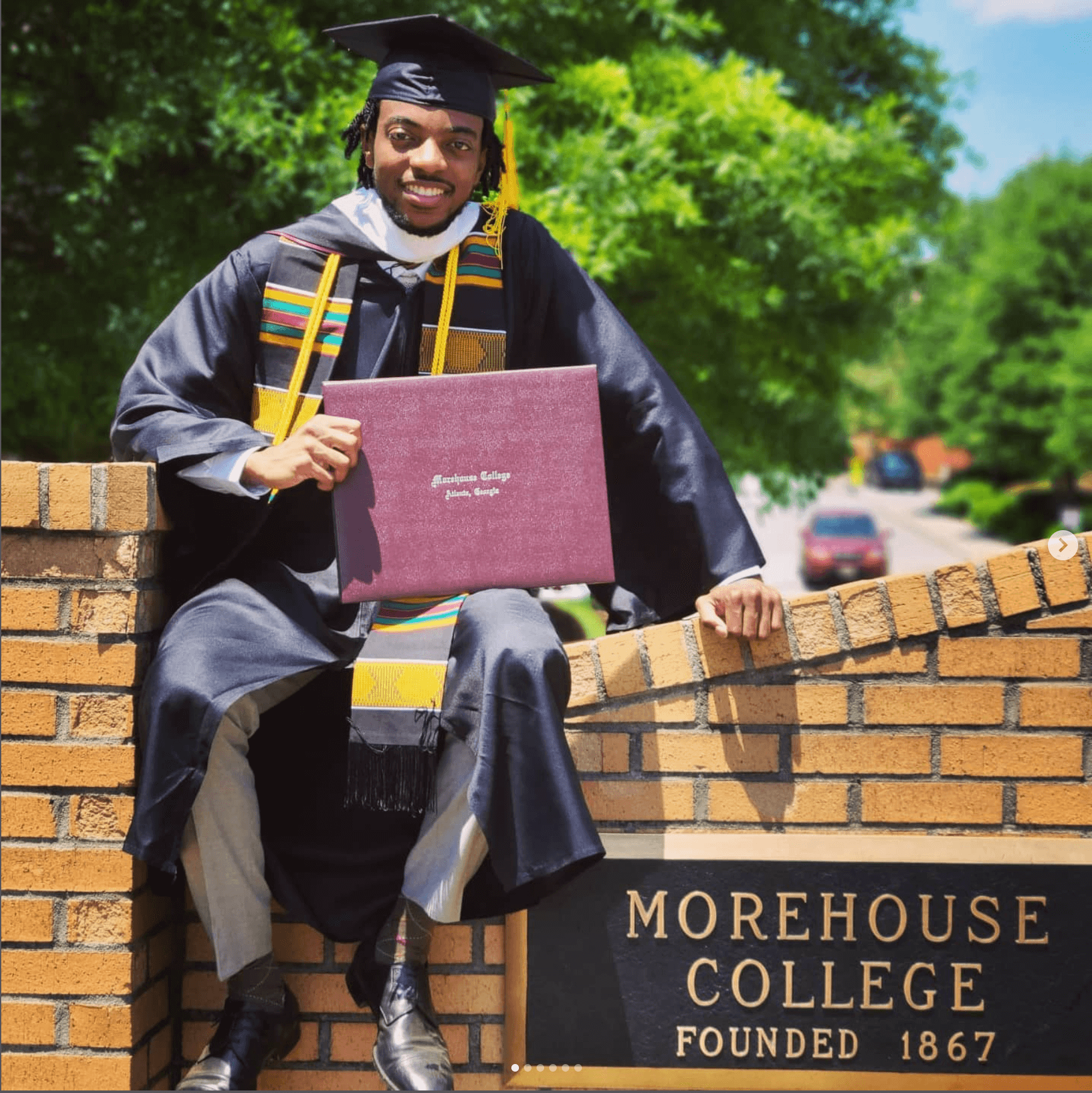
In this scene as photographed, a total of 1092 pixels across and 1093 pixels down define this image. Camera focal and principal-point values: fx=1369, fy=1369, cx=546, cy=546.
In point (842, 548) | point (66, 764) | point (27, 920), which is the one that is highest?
point (842, 548)

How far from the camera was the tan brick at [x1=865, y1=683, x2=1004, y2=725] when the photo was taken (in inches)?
117

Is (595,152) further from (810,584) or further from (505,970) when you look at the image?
(810,584)

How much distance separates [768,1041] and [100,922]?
1427 millimetres

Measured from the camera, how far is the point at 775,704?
2.97 meters

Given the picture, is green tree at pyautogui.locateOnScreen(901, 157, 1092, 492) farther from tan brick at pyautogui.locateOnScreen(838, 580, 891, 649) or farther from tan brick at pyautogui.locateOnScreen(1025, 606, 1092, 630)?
tan brick at pyautogui.locateOnScreen(838, 580, 891, 649)

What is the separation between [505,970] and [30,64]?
7157mm

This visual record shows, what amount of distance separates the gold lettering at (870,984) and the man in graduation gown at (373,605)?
0.73 meters

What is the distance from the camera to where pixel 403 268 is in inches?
124

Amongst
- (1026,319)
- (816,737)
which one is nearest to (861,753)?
(816,737)

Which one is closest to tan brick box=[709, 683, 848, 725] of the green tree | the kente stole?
the kente stole

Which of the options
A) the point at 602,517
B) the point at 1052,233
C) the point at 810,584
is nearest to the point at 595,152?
the point at 602,517

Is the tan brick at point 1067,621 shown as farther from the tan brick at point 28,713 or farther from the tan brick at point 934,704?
the tan brick at point 28,713

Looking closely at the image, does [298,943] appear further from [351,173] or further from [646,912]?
[351,173]

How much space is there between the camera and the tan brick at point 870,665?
2.96 meters
